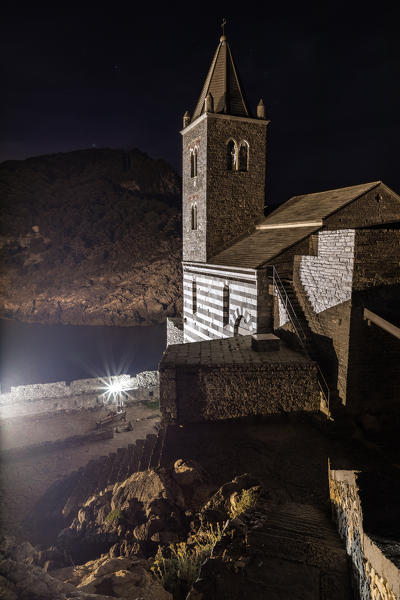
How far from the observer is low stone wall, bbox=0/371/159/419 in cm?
2730

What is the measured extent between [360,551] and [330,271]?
963 centimetres

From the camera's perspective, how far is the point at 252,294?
51.9 feet

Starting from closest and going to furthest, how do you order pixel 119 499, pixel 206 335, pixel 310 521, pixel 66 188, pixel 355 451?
pixel 310 521, pixel 119 499, pixel 355 451, pixel 206 335, pixel 66 188

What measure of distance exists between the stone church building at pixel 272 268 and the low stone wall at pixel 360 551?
5296 mm

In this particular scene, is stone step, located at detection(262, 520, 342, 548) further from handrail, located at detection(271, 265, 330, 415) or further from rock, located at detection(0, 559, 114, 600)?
handrail, located at detection(271, 265, 330, 415)

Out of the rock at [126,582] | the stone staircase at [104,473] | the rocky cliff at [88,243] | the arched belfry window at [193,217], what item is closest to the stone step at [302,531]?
the rock at [126,582]

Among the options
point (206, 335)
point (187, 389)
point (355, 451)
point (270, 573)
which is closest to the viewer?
point (270, 573)

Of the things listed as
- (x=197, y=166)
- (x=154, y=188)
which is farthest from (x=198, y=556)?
(x=154, y=188)

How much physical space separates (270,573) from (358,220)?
14.8 meters

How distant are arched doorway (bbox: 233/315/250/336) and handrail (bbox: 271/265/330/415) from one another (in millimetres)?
2676

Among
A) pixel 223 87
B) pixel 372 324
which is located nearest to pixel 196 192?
pixel 223 87

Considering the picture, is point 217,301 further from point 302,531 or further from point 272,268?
point 302,531

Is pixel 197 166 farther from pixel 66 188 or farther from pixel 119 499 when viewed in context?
pixel 66 188

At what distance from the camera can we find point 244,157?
2222 centimetres
